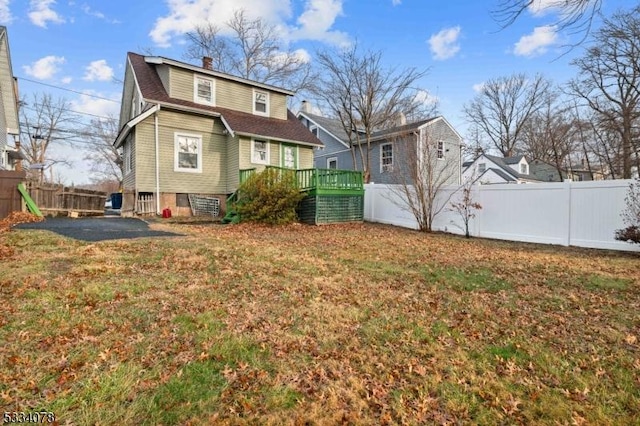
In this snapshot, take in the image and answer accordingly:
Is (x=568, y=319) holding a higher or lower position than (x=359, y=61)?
lower

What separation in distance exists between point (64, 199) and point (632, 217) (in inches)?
666

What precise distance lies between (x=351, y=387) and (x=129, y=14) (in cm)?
1671

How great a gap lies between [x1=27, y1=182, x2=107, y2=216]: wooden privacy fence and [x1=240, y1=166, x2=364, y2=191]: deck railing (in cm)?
631

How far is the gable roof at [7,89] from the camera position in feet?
45.8

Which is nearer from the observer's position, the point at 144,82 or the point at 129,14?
the point at 129,14

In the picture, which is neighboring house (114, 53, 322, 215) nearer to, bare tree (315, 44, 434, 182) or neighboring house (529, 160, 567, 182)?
bare tree (315, 44, 434, 182)

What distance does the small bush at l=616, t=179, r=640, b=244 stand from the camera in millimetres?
7289

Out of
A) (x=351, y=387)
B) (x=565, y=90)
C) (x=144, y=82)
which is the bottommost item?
(x=351, y=387)

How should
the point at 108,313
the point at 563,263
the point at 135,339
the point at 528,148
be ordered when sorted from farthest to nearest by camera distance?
the point at 528,148, the point at 563,263, the point at 108,313, the point at 135,339

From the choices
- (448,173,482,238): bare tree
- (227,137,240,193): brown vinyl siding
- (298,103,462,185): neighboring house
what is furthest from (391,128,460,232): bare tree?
(298,103,462,185): neighboring house

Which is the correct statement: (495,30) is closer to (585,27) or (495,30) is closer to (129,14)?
(585,27)

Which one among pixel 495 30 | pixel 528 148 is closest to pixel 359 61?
pixel 495 30

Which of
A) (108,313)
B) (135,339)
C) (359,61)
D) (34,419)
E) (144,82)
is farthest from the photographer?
(359,61)

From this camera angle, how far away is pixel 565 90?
70.2 ft
